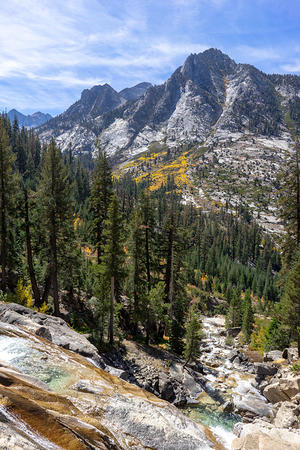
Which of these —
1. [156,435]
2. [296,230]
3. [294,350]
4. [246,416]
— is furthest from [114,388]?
[296,230]

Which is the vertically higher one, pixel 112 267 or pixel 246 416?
pixel 112 267

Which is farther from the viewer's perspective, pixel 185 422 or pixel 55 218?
pixel 55 218

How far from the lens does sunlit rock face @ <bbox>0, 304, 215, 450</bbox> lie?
4949mm

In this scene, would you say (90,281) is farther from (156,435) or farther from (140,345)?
(156,435)

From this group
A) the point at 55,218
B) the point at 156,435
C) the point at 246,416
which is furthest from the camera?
the point at 55,218

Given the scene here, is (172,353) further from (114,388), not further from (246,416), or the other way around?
(114,388)

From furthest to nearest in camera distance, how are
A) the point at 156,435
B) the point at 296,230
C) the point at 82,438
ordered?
the point at 296,230, the point at 156,435, the point at 82,438

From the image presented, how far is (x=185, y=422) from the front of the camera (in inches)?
367

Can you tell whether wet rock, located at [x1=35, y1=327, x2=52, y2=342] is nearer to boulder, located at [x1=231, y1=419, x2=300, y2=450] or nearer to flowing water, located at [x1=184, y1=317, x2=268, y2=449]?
flowing water, located at [x1=184, y1=317, x2=268, y2=449]

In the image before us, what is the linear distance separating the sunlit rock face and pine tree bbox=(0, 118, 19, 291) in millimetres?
11282

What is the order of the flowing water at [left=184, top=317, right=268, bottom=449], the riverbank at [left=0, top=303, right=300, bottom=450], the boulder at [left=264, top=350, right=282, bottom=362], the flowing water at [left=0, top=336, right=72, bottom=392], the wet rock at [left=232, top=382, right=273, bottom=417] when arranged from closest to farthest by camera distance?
the riverbank at [left=0, top=303, right=300, bottom=450] → the flowing water at [left=0, top=336, right=72, bottom=392] → the flowing water at [left=184, top=317, right=268, bottom=449] → the wet rock at [left=232, top=382, right=273, bottom=417] → the boulder at [left=264, top=350, right=282, bottom=362]

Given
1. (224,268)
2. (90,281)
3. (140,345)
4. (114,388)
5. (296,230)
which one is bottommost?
(224,268)

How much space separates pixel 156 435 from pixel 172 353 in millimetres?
17309

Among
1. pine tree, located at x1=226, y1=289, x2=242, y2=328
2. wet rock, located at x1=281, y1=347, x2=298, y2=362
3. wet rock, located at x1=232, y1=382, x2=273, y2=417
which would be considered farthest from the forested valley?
pine tree, located at x1=226, y1=289, x2=242, y2=328
